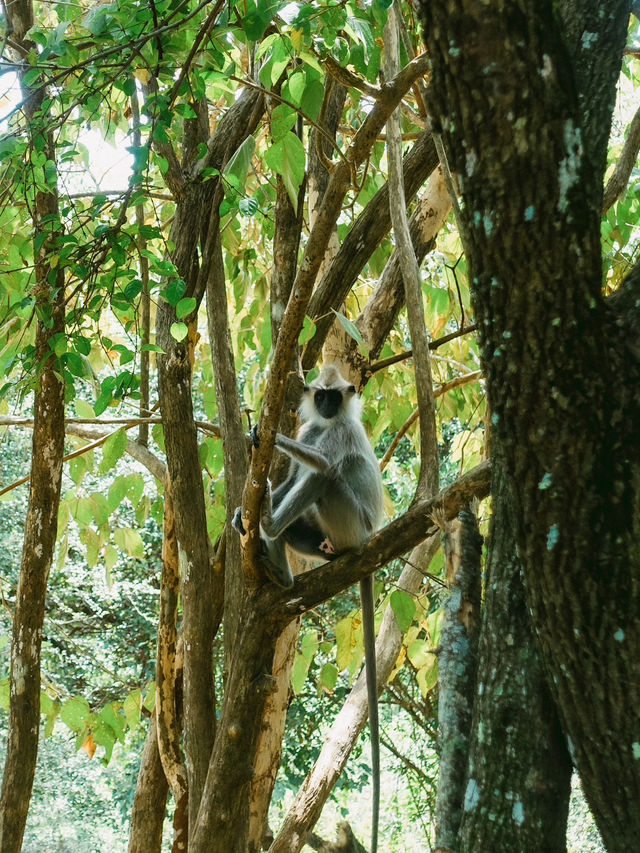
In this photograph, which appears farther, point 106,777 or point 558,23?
point 106,777

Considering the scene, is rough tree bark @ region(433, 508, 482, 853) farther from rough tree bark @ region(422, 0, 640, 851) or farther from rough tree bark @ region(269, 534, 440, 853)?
rough tree bark @ region(269, 534, 440, 853)

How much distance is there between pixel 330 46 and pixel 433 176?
1.64m

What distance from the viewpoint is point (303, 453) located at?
378 centimetres

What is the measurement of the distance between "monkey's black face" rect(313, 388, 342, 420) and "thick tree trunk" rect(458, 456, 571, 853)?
2445mm

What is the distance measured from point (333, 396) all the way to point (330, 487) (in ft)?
1.41

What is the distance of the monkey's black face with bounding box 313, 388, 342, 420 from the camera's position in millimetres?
4227

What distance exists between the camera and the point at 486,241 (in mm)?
1482

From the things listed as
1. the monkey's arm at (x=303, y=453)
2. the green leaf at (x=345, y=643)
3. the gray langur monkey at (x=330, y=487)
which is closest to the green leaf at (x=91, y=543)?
the gray langur monkey at (x=330, y=487)

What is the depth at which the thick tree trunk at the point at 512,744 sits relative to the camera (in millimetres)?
1659

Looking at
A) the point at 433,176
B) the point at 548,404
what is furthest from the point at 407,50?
the point at 548,404

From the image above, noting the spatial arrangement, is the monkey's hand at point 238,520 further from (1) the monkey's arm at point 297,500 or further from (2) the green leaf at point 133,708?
(2) the green leaf at point 133,708

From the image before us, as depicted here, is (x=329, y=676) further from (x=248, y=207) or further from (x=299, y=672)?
(x=248, y=207)

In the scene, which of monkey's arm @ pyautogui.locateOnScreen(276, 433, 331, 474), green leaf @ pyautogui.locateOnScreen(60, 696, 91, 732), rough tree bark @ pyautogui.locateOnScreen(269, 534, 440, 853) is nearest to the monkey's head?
monkey's arm @ pyautogui.locateOnScreen(276, 433, 331, 474)

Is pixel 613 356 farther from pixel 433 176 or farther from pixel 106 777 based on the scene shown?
pixel 106 777
